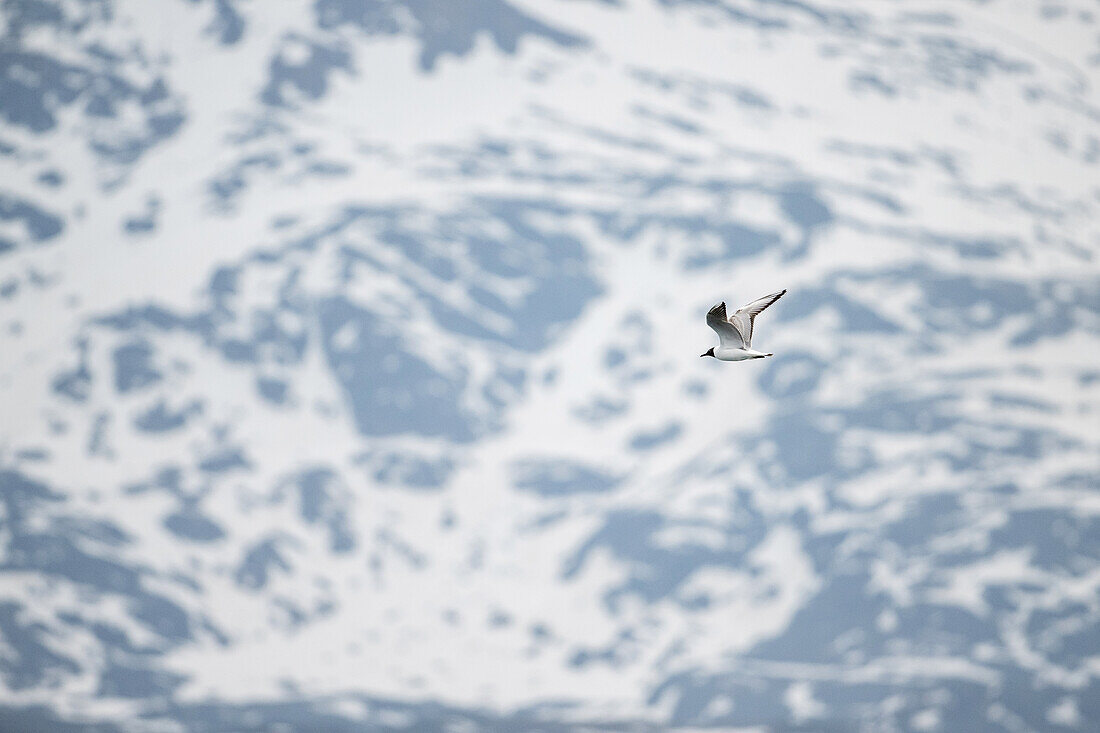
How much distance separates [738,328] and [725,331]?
75 centimetres

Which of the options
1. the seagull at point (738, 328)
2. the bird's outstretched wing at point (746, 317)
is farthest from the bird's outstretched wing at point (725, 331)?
the bird's outstretched wing at point (746, 317)

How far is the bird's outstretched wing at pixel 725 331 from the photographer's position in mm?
48344

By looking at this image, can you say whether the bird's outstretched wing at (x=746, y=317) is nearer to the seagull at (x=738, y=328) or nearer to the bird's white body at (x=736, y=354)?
the seagull at (x=738, y=328)

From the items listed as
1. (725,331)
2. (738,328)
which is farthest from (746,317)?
(725,331)

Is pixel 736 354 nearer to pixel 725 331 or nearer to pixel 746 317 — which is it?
pixel 725 331

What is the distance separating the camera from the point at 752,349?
4900 centimetres

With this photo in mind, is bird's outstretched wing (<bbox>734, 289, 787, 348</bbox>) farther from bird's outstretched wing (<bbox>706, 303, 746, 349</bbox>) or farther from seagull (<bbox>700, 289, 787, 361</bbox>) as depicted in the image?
bird's outstretched wing (<bbox>706, 303, 746, 349</bbox>)

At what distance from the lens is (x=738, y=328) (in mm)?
48531

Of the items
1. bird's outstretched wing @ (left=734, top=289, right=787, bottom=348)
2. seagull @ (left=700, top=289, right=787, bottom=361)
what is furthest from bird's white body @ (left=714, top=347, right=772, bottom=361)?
bird's outstretched wing @ (left=734, top=289, right=787, bottom=348)

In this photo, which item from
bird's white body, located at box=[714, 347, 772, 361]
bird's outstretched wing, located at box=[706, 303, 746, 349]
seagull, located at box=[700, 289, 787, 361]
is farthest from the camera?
bird's outstretched wing, located at box=[706, 303, 746, 349]

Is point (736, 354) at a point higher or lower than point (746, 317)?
lower

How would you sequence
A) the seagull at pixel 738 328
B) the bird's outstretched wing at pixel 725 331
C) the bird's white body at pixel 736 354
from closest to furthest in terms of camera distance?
1. the seagull at pixel 738 328
2. the bird's white body at pixel 736 354
3. the bird's outstretched wing at pixel 725 331

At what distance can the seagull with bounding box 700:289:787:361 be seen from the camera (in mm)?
47625

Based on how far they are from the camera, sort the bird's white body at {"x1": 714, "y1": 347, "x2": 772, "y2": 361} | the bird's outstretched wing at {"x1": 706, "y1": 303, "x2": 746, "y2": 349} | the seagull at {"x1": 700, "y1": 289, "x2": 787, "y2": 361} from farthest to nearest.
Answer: the bird's outstretched wing at {"x1": 706, "y1": 303, "x2": 746, "y2": 349} → the bird's white body at {"x1": 714, "y1": 347, "x2": 772, "y2": 361} → the seagull at {"x1": 700, "y1": 289, "x2": 787, "y2": 361}
